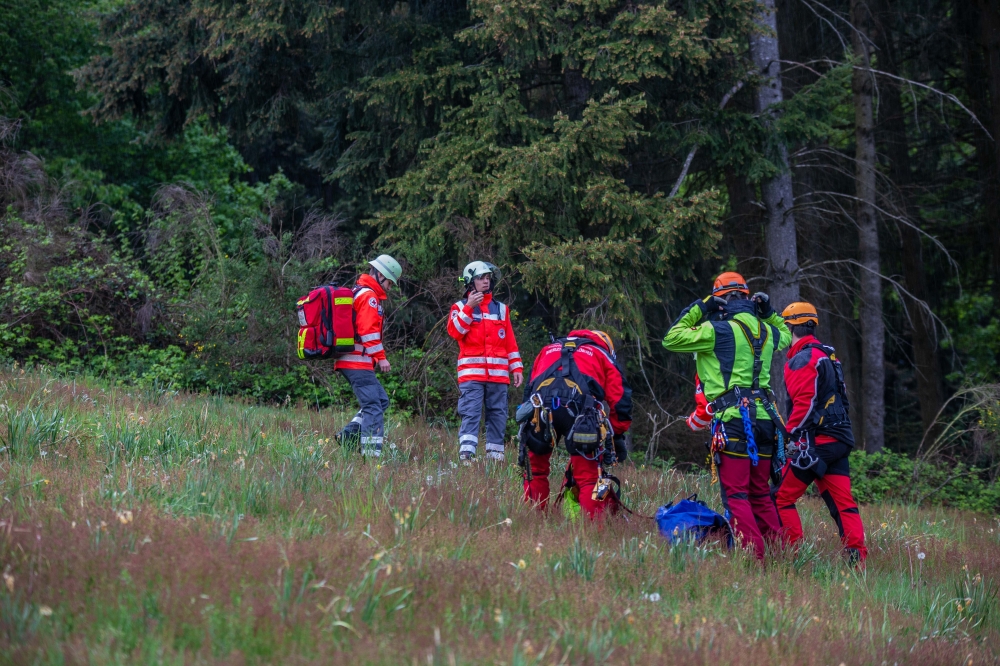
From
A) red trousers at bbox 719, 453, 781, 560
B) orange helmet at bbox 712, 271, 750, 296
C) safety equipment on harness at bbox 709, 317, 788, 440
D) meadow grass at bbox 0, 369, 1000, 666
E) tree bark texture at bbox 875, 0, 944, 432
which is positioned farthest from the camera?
tree bark texture at bbox 875, 0, 944, 432

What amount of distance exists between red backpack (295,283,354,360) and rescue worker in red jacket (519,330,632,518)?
217cm

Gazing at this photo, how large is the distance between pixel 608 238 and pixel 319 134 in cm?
1092

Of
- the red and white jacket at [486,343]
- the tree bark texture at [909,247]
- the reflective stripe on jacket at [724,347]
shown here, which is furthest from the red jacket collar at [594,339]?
the tree bark texture at [909,247]

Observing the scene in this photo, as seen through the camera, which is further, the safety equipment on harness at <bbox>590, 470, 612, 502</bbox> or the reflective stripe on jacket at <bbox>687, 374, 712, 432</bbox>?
the reflective stripe on jacket at <bbox>687, 374, 712, 432</bbox>

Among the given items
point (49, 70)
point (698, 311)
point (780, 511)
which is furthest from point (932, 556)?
point (49, 70)

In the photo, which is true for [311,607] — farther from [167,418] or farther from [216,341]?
[216,341]

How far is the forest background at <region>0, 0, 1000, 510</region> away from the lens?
38.2ft

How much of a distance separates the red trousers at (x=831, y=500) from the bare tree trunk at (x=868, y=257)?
962cm

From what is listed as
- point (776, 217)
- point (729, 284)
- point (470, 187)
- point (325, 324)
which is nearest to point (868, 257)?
point (776, 217)

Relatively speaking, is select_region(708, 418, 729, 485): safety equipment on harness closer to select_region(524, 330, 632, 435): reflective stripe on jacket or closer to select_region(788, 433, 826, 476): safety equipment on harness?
select_region(524, 330, 632, 435): reflective stripe on jacket

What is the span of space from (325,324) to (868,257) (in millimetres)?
11333

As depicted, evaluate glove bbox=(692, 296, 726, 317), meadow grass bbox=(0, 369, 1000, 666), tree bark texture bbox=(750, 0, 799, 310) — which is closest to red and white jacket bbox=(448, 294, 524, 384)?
meadow grass bbox=(0, 369, 1000, 666)

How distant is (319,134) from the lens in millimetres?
20500

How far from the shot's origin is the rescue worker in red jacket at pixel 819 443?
7.01 meters
